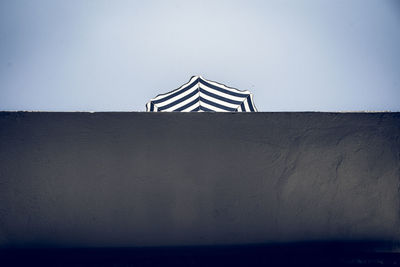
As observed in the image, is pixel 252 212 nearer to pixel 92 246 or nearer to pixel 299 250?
pixel 299 250

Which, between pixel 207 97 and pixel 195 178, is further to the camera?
pixel 207 97

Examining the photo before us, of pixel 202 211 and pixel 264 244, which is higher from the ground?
pixel 202 211

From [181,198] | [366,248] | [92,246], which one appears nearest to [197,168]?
[181,198]

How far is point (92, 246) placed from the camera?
1275 millimetres

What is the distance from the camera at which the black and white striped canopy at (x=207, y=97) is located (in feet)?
14.9

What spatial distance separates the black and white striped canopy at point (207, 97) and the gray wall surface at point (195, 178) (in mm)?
3347

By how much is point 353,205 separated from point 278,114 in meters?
0.68

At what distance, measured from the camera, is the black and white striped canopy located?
14.9 feet

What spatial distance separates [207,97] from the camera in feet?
15.0

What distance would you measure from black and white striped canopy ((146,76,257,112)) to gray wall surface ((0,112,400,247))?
3.35 metres

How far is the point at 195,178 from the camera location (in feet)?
4.00

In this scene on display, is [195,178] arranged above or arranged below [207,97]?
below

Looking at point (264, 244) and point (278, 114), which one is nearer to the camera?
point (278, 114)

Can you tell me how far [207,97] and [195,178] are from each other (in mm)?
3504
